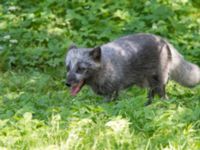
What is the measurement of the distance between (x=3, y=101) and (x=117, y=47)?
1.57m

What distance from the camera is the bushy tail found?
8594mm

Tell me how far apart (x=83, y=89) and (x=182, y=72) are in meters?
1.37

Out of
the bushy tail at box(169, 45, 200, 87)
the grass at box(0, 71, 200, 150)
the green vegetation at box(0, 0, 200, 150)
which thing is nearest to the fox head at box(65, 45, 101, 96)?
the green vegetation at box(0, 0, 200, 150)

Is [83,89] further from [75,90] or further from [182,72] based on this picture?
A: [182,72]

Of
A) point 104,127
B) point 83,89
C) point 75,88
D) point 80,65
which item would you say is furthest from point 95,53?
point 104,127

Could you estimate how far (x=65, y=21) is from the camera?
36.5 feet

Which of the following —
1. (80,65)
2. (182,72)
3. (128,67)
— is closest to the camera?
(80,65)

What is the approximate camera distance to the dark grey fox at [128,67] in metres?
7.85

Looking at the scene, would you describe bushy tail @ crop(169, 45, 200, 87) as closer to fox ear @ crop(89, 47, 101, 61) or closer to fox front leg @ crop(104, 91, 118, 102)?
fox front leg @ crop(104, 91, 118, 102)

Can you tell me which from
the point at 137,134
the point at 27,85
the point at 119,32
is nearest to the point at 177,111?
the point at 137,134

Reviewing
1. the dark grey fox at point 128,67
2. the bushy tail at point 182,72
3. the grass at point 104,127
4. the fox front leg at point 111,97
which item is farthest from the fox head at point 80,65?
the bushy tail at point 182,72

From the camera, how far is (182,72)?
338 inches

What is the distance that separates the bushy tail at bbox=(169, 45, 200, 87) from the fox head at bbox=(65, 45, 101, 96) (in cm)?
118

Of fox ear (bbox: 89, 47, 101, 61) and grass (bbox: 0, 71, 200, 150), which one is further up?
grass (bbox: 0, 71, 200, 150)
